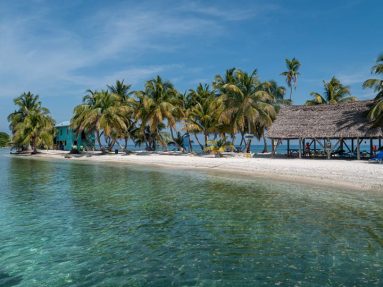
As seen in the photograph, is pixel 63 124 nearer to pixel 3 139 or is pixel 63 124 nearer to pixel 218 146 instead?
pixel 218 146

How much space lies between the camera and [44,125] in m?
46.6

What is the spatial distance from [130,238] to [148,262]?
1.52 m

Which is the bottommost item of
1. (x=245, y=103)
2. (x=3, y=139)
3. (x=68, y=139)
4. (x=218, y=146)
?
(x=218, y=146)

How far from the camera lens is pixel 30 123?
148 ft

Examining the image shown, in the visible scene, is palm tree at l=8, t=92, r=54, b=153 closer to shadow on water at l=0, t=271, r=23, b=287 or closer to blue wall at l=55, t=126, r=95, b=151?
blue wall at l=55, t=126, r=95, b=151

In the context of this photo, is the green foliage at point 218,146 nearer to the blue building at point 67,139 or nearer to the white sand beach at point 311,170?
the white sand beach at point 311,170

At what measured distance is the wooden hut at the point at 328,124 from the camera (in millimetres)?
24047

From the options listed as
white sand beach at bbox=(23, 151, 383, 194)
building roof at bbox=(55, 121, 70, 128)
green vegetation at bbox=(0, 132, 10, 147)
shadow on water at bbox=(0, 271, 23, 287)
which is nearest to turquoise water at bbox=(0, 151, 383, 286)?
shadow on water at bbox=(0, 271, 23, 287)

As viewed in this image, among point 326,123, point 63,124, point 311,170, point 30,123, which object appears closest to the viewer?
point 311,170

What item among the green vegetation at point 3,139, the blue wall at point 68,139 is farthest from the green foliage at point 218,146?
the green vegetation at point 3,139

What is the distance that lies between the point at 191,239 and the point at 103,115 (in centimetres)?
2975

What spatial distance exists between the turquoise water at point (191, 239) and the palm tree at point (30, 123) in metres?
36.0

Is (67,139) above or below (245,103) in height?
below

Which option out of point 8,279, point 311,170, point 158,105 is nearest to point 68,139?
point 158,105
